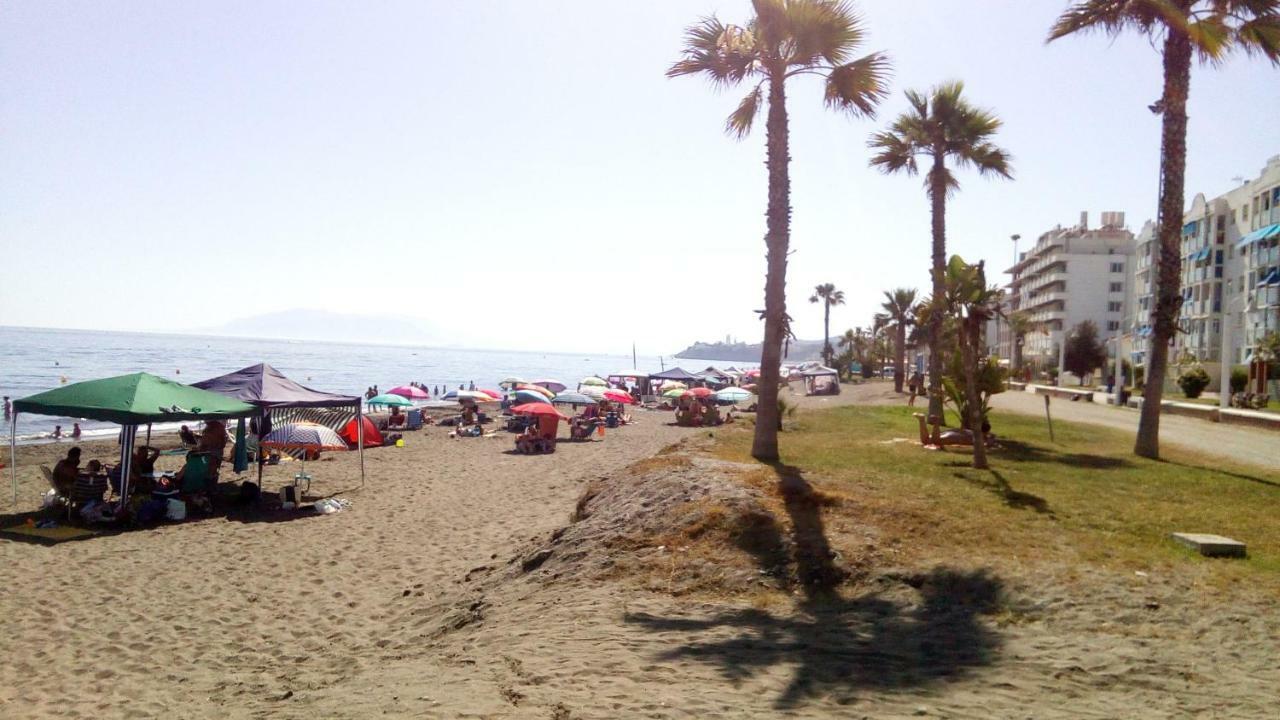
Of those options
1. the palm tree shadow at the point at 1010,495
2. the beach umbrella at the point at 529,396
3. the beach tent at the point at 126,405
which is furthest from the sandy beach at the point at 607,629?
the beach umbrella at the point at 529,396

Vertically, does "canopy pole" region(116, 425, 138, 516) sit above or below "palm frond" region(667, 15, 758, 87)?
below

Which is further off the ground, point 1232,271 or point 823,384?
point 1232,271

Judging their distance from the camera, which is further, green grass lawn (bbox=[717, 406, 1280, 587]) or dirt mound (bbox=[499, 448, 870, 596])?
green grass lawn (bbox=[717, 406, 1280, 587])

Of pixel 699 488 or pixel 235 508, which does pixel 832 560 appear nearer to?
pixel 699 488

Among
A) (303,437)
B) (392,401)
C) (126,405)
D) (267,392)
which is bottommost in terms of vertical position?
(392,401)

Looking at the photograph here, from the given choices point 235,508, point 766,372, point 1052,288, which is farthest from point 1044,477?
point 1052,288

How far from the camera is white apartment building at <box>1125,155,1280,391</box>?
51.4m

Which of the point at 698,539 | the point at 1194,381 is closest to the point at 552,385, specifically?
the point at 1194,381

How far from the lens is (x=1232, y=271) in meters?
60.1

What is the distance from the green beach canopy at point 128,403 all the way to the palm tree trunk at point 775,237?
29.2 feet

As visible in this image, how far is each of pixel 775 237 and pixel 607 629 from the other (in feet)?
27.9

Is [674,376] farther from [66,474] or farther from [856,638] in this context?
[856,638]

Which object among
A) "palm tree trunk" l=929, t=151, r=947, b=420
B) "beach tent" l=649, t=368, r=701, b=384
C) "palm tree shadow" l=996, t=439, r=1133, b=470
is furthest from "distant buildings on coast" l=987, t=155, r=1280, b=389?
"beach tent" l=649, t=368, r=701, b=384

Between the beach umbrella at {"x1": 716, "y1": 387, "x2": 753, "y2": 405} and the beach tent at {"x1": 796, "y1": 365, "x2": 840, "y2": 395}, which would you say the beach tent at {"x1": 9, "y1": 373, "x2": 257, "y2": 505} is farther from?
the beach tent at {"x1": 796, "y1": 365, "x2": 840, "y2": 395}
